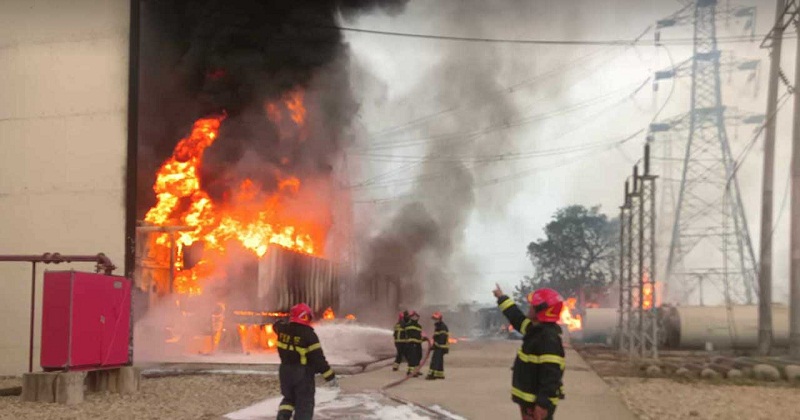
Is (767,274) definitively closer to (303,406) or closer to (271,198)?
(271,198)

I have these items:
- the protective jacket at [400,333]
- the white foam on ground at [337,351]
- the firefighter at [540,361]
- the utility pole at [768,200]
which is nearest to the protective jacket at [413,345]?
the protective jacket at [400,333]

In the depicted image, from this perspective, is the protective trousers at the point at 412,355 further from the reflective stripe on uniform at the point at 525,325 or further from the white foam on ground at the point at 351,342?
the reflective stripe on uniform at the point at 525,325

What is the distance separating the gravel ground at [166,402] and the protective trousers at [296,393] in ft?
7.32

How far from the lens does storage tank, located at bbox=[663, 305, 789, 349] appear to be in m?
34.4

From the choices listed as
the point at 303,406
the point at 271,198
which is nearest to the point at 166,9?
the point at 271,198

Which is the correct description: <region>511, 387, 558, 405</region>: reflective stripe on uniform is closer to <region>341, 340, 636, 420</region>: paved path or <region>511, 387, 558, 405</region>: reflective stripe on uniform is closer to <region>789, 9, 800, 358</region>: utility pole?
<region>341, 340, 636, 420</region>: paved path

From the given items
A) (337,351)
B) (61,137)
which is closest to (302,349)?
(61,137)

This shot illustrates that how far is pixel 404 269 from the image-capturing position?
40.9 meters

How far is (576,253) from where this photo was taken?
2675 inches

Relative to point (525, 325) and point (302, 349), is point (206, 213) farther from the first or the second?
point (525, 325)

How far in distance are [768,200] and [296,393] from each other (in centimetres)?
2271

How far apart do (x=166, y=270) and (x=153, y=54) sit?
11.3 metres

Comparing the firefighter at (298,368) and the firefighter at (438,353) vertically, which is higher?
the firefighter at (298,368)

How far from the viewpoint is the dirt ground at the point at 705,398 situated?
38.5ft
